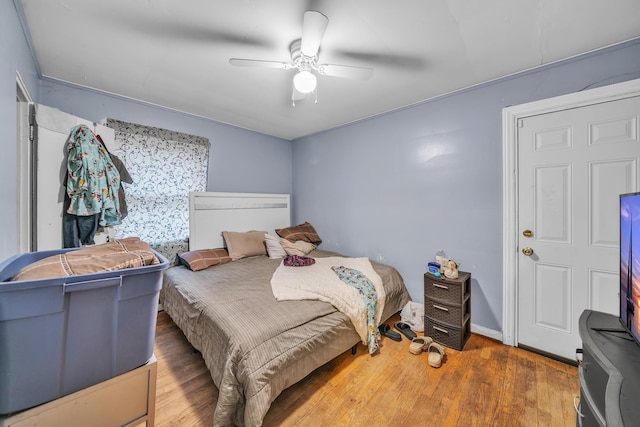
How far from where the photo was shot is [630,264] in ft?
3.34

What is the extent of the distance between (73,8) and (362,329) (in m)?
2.97

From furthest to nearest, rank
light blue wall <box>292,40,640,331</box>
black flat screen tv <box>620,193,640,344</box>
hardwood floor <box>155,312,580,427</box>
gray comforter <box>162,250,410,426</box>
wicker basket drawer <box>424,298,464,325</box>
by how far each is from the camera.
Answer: wicker basket drawer <box>424,298,464,325</box> < light blue wall <box>292,40,640,331</box> < hardwood floor <box>155,312,580,427</box> < gray comforter <box>162,250,410,426</box> < black flat screen tv <box>620,193,640,344</box>

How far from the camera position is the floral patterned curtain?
2.71 metres

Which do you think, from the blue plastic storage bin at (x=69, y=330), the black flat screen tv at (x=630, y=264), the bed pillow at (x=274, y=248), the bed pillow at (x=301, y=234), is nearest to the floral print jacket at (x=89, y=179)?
the blue plastic storage bin at (x=69, y=330)

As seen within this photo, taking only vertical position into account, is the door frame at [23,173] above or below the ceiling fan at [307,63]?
below

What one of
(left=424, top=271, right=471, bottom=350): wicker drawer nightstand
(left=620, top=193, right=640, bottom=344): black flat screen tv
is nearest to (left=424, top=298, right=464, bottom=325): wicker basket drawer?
(left=424, top=271, right=471, bottom=350): wicker drawer nightstand

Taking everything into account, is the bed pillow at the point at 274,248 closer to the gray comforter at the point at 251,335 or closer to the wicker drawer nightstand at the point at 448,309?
the gray comforter at the point at 251,335

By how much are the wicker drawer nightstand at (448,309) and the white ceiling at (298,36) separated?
6.29ft

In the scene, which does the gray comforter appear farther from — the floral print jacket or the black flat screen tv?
the black flat screen tv

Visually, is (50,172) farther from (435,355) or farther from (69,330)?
(435,355)

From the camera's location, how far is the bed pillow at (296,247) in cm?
347

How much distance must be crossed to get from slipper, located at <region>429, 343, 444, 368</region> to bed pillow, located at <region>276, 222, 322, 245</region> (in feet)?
→ 7.16

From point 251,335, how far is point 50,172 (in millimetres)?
1997

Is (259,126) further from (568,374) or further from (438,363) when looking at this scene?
(568,374)
